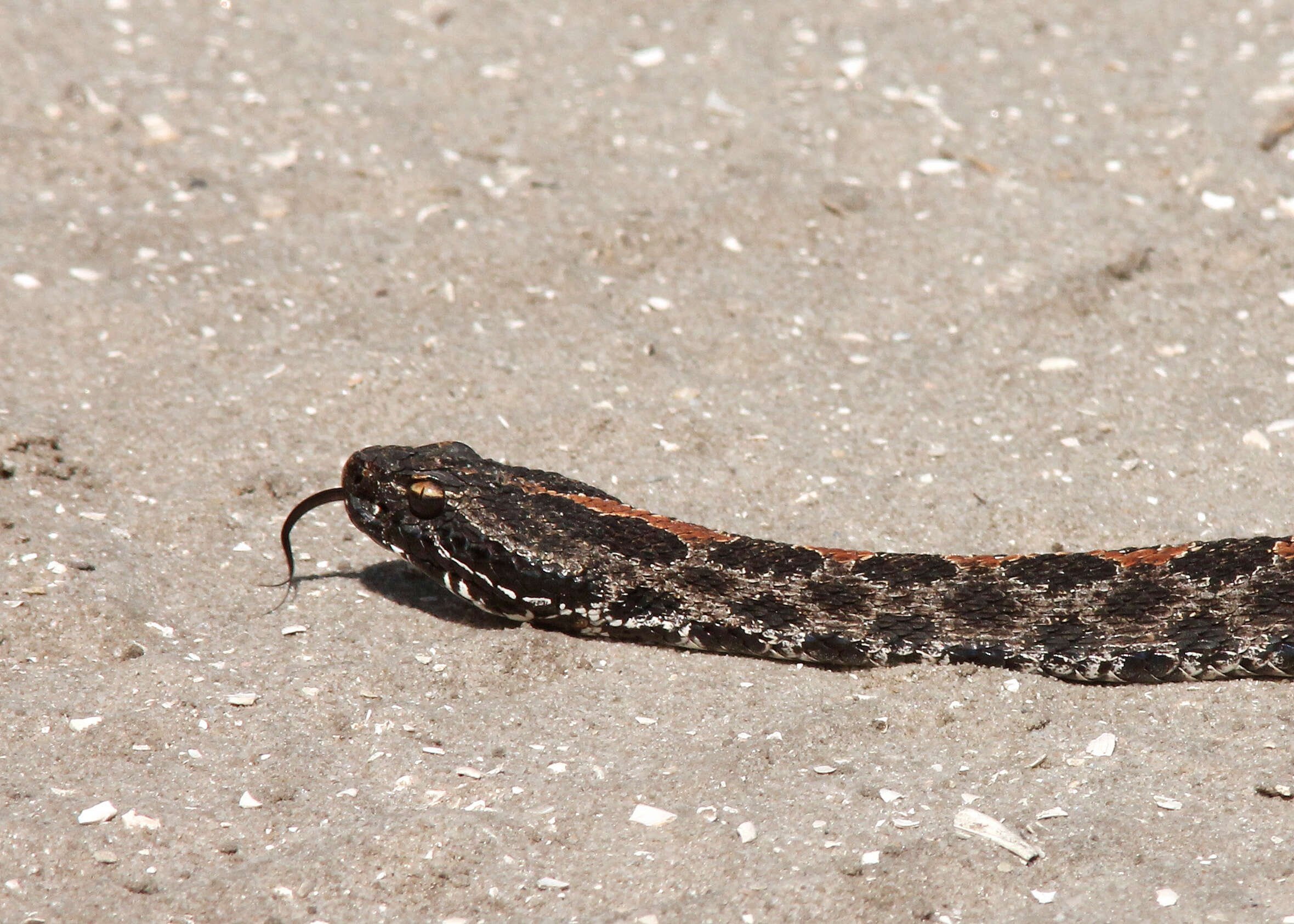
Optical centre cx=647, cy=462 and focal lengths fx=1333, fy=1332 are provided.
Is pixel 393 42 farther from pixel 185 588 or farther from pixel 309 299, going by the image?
pixel 185 588

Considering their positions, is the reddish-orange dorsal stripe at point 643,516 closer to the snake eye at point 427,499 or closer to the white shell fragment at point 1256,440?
the snake eye at point 427,499

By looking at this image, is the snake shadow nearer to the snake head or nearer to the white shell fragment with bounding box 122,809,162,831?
→ the snake head

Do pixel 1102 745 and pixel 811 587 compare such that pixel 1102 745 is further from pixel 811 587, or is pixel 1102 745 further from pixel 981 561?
pixel 811 587

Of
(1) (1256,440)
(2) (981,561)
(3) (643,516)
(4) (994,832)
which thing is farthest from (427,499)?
(1) (1256,440)

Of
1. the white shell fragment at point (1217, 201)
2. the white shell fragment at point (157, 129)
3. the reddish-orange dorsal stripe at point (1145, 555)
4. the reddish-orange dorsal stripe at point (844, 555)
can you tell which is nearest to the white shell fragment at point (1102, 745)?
the reddish-orange dorsal stripe at point (1145, 555)

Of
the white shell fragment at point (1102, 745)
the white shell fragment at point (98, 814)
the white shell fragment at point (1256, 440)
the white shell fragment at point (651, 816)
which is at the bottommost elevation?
the white shell fragment at point (98, 814)

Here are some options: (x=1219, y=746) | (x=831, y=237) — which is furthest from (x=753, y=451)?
(x=1219, y=746)
